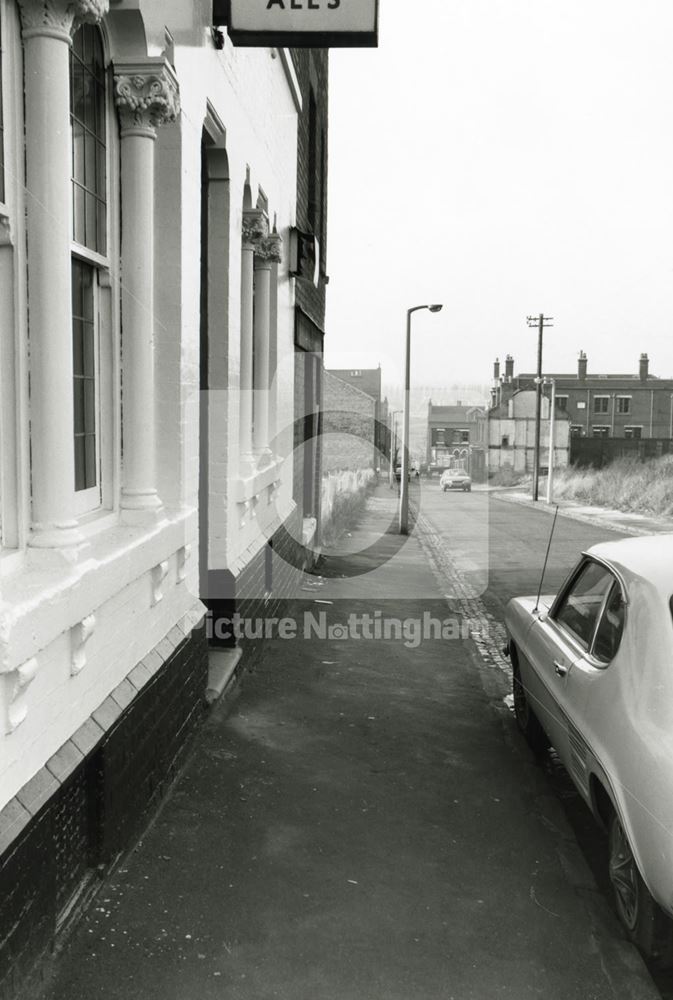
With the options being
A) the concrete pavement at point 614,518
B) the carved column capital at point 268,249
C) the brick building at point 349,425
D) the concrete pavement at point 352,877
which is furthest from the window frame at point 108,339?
the brick building at point 349,425

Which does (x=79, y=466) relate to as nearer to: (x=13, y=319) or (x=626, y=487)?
(x=13, y=319)

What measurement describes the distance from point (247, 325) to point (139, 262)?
3.69 meters

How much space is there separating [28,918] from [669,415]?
3359 inches

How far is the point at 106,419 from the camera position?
4.35 m

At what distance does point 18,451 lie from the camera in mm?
3240

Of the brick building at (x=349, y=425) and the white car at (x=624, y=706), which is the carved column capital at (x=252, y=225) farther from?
the brick building at (x=349, y=425)

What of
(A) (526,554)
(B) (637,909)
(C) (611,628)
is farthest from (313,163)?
(B) (637,909)

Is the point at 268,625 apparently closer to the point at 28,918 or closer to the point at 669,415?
the point at 28,918

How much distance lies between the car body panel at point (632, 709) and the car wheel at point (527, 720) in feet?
1.63

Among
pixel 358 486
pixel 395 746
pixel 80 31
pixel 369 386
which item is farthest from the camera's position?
pixel 369 386

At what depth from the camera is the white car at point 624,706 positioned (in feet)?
11.2

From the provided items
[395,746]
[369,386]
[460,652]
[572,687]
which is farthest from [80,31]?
[369,386]

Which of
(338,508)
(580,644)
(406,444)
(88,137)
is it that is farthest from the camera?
(406,444)

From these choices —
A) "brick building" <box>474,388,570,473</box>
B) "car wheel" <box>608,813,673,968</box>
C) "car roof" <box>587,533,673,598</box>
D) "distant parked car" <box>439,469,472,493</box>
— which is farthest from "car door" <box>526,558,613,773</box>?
"brick building" <box>474,388,570,473</box>
